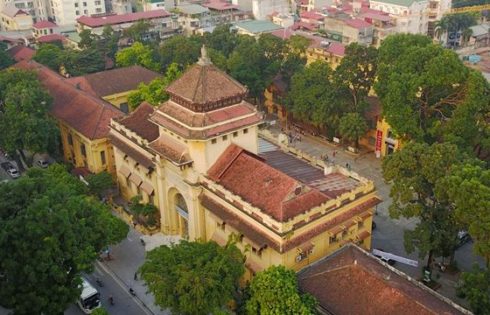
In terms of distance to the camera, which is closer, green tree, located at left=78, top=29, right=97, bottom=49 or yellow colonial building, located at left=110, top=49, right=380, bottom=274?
yellow colonial building, located at left=110, top=49, right=380, bottom=274

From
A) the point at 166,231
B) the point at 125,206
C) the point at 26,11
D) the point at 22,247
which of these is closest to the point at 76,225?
the point at 22,247

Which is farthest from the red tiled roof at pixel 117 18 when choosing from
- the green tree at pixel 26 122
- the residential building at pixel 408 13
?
the green tree at pixel 26 122

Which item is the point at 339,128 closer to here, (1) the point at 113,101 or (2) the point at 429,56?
(2) the point at 429,56

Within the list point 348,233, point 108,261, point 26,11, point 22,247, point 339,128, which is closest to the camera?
point 22,247

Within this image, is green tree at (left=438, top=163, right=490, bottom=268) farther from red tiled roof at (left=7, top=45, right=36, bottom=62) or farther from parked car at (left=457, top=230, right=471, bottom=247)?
red tiled roof at (left=7, top=45, right=36, bottom=62)

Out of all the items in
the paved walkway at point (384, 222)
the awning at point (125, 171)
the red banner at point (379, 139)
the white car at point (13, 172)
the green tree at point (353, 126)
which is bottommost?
the paved walkway at point (384, 222)

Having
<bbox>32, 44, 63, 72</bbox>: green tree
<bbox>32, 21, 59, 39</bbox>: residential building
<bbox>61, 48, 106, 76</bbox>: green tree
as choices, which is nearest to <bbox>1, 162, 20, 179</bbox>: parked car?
<bbox>32, 44, 63, 72</bbox>: green tree

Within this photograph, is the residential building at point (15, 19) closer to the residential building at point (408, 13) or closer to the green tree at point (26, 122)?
the green tree at point (26, 122)
